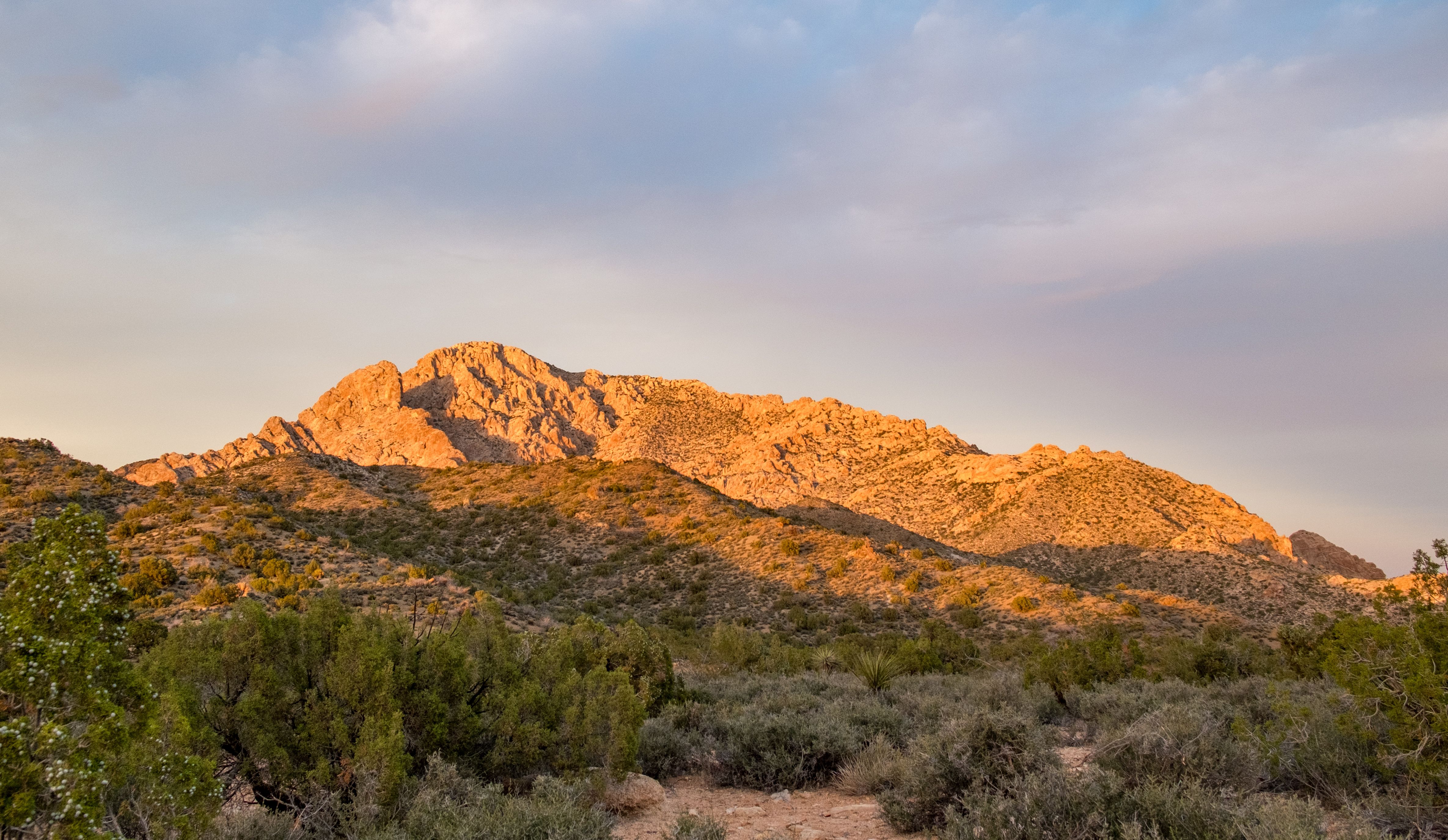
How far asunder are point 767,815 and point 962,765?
2161mm

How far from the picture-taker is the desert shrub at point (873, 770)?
7.97m

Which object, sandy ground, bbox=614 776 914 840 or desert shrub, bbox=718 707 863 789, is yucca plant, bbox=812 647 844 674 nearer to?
desert shrub, bbox=718 707 863 789

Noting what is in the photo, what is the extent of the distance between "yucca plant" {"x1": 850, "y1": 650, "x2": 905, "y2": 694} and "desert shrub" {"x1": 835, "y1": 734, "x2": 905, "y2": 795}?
6088 millimetres

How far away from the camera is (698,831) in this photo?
205 inches

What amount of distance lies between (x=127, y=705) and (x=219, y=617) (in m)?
4.11

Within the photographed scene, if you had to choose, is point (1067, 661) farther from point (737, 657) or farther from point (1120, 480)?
point (1120, 480)

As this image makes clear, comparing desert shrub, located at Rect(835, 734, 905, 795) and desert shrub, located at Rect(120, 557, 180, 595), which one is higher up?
desert shrub, located at Rect(835, 734, 905, 795)

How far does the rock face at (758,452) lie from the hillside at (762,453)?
18 centimetres

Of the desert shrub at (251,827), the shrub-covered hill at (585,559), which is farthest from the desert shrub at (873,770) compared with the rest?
the shrub-covered hill at (585,559)

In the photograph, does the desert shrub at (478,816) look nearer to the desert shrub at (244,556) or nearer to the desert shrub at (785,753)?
the desert shrub at (785,753)

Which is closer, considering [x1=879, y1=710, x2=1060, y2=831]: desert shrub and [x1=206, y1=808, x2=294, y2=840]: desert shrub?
[x1=206, y1=808, x2=294, y2=840]: desert shrub

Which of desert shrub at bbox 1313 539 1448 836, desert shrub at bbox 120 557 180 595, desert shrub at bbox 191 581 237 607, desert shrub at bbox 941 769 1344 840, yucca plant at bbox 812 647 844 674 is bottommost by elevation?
yucca plant at bbox 812 647 844 674

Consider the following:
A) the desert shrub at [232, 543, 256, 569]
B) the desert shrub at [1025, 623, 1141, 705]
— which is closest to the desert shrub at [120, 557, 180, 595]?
the desert shrub at [232, 543, 256, 569]

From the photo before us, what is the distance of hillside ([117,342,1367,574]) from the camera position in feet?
178
